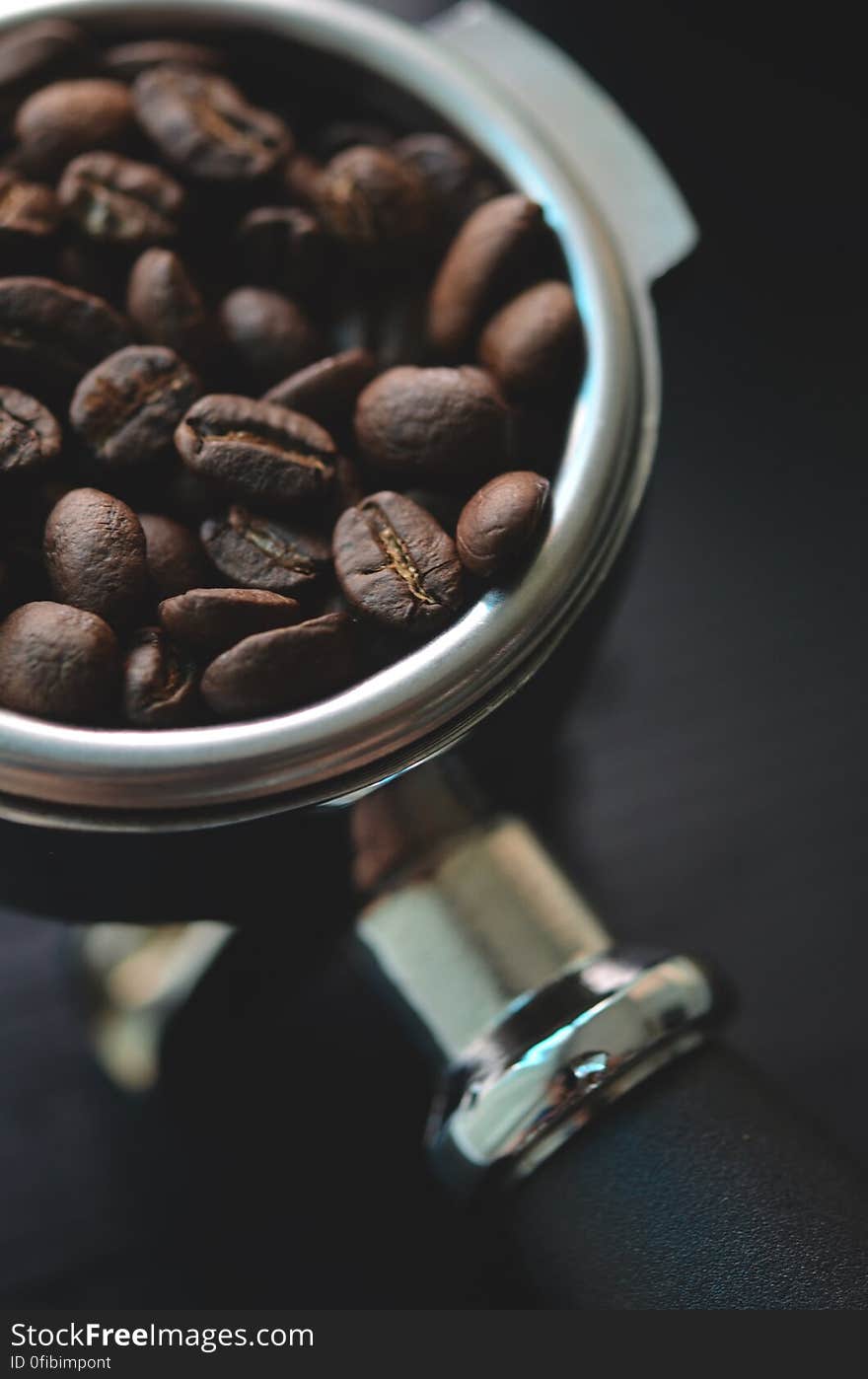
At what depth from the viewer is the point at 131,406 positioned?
565 millimetres

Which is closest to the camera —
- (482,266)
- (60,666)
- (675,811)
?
(60,666)

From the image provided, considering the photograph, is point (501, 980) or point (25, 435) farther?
point (501, 980)

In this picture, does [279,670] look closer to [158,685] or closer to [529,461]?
[158,685]

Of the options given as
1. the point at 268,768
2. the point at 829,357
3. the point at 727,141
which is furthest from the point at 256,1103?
the point at 727,141

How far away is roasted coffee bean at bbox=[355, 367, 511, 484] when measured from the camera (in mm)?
561

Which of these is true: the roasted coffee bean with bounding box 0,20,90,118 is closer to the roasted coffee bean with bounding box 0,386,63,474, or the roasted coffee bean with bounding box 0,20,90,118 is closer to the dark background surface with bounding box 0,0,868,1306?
the roasted coffee bean with bounding box 0,386,63,474

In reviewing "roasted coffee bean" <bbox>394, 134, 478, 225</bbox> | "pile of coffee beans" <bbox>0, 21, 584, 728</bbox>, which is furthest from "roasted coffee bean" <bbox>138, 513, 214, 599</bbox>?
"roasted coffee bean" <bbox>394, 134, 478, 225</bbox>

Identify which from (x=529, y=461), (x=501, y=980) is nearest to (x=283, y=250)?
(x=529, y=461)

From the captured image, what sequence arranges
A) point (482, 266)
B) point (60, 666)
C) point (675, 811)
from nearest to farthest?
1. point (60, 666)
2. point (482, 266)
3. point (675, 811)

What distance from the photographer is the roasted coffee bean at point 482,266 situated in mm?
612

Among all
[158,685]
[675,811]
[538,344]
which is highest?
[538,344]

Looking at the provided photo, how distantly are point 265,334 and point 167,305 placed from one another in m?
0.05

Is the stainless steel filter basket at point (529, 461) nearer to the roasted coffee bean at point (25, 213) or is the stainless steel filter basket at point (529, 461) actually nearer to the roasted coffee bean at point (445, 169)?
the roasted coffee bean at point (445, 169)

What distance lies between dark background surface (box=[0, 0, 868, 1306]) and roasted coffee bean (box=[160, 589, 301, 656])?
140 mm
